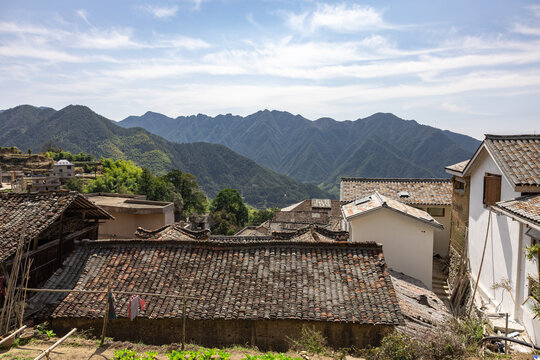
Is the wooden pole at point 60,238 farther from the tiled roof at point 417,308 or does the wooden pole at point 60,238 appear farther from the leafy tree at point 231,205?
the leafy tree at point 231,205

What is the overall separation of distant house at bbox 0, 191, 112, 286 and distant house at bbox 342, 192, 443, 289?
35.8ft

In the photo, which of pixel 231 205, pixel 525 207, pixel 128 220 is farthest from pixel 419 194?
pixel 231 205

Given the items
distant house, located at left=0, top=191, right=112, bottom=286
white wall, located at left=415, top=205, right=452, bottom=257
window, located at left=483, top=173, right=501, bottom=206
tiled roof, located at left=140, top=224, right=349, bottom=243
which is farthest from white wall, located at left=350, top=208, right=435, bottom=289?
distant house, located at left=0, top=191, right=112, bottom=286

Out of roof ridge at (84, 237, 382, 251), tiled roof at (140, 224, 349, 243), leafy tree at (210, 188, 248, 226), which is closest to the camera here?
roof ridge at (84, 237, 382, 251)

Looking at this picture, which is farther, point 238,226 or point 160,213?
point 238,226

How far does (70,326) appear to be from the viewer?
9578 mm

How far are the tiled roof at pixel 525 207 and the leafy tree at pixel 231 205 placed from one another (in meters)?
52.3

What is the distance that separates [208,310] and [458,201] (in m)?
13.7

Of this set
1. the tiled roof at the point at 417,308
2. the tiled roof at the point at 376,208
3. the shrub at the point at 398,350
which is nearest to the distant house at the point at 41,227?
the shrub at the point at 398,350

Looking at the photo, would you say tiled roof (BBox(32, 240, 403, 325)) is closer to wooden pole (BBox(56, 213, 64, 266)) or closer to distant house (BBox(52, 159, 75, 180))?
wooden pole (BBox(56, 213, 64, 266))

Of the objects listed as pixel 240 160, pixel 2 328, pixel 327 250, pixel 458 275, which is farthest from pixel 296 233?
pixel 240 160

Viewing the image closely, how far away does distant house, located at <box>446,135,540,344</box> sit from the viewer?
8914 millimetres

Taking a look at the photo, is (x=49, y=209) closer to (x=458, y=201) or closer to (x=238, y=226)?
(x=458, y=201)

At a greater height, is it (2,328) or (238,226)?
(2,328)
